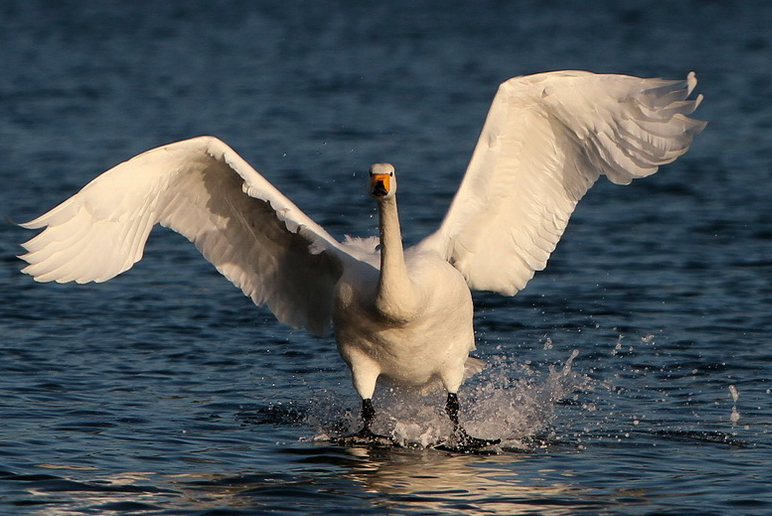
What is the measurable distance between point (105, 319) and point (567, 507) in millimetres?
5859

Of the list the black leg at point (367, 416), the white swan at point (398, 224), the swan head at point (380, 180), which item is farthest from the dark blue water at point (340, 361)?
the swan head at point (380, 180)

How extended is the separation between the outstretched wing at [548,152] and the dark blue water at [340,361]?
119cm

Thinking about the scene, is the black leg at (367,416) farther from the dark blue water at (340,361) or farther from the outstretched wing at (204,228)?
the outstretched wing at (204,228)

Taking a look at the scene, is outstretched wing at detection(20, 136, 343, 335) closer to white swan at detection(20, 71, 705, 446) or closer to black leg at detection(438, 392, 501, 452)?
white swan at detection(20, 71, 705, 446)

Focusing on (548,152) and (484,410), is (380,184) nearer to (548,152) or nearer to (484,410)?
(548,152)

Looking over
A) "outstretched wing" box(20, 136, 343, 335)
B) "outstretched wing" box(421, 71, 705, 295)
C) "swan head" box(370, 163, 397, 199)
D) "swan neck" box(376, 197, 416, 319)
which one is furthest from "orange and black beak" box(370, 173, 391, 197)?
"outstretched wing" box(421, 71, 705, 295)

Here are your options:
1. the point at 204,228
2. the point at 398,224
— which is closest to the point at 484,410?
the point at 398,224

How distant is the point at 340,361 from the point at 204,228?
2208 millimetres

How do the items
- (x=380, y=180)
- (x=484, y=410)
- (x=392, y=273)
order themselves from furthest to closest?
1. (x=484, y=410)
2. (x=392, y=273)
3. (x=380, y=180)

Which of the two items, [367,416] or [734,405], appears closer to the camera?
[367,416]

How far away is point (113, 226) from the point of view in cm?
892

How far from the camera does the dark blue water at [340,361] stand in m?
8.24

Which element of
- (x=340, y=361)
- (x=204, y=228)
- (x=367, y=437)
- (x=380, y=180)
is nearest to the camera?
(x=380, y=180)

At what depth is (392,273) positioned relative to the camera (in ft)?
27.5
